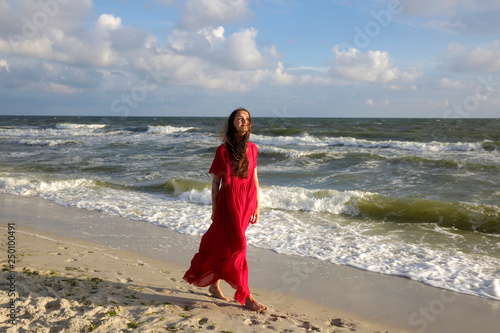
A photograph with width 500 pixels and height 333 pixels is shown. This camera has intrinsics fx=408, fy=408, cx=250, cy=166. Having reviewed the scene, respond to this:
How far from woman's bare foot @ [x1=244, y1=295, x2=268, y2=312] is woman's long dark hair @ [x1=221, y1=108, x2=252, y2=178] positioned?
3.99ft

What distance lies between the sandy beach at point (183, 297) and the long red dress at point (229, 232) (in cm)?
30

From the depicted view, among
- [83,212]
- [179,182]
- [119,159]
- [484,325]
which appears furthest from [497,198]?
[119,159]

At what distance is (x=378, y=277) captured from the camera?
5.35m

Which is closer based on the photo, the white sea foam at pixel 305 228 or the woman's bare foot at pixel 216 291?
the woman's bare foot at pixel 216 291

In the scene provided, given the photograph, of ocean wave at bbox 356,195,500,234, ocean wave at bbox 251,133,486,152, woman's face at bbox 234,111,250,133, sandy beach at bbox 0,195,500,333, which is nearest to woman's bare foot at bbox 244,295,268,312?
sandy beach at bbox 0,195,500,333

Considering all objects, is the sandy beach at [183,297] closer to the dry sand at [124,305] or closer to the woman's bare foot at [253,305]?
the dry sand at [124,305]

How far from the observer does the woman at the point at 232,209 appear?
3904 mm

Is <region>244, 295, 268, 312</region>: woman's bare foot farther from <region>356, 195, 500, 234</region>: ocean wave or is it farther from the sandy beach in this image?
<region>356, 195, 500, 234</region>: ocean wave

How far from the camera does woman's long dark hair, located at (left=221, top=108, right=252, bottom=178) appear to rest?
12.9 ft

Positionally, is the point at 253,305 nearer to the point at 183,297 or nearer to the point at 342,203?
the point at 183,297

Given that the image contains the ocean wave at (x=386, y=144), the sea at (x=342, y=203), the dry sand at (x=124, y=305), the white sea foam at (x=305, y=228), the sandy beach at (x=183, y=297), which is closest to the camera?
the dry sand at (x=124, y=305)

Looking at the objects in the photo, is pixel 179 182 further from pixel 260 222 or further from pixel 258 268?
pixel 258 268

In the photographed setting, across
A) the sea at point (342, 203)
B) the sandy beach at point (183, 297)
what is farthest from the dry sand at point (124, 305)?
the sea at point (342, 203)

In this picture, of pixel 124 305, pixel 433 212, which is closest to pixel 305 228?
pixel 433 212
